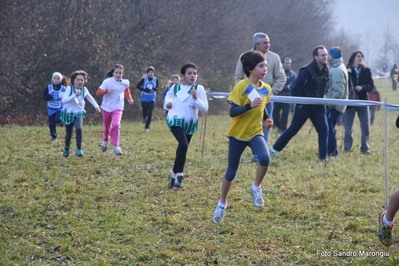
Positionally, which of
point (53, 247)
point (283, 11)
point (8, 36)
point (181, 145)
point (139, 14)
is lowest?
point (53, 247)

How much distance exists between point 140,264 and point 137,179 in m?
3.93

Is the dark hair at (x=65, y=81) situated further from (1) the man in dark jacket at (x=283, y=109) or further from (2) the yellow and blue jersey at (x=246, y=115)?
(2) the yellow and blue jersey at (x=246, y=115)

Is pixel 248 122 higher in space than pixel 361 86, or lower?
lower

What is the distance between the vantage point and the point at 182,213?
757 centimetres

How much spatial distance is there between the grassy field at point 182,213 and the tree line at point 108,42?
934 cm

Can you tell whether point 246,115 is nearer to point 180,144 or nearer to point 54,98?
point 180,144

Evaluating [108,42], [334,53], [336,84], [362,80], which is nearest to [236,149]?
[336,84]

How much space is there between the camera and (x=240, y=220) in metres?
7.23

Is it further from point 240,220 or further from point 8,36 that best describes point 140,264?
point 8,36

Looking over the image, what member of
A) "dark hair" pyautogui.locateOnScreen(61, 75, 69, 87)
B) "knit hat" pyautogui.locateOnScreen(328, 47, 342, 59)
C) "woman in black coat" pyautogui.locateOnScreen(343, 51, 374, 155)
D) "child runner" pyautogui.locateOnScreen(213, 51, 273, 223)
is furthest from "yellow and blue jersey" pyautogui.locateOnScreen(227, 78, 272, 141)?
"dark hair" pyautogui.locateOnScreen(61, 75, 69, 87)

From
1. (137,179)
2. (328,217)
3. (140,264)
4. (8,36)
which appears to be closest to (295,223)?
(328,217)

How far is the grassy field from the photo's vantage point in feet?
19.8

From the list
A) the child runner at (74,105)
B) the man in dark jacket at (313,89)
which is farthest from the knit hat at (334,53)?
the child runner at (74,105)

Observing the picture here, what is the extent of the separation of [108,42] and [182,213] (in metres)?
18.5
